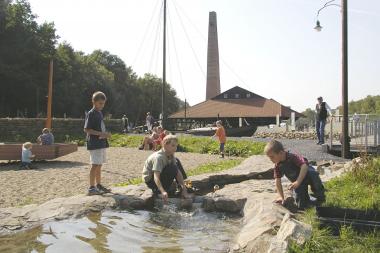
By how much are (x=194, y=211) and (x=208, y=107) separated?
5076 centimetres

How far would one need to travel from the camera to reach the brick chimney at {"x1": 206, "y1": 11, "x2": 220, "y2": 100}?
231ft

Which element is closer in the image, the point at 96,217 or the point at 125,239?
the point at 125,239

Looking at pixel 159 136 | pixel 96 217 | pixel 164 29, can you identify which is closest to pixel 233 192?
pixel 96 217

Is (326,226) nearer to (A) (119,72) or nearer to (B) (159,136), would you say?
(B) (159,136)

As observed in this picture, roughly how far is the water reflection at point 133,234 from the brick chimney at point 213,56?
6432 centimetres

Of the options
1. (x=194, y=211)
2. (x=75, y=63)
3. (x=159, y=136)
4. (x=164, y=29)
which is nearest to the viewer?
(x=194, y=211)

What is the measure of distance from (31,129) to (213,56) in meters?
43.5

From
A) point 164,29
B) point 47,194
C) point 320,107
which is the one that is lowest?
point 47,194

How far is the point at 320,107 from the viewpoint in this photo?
18.4 meters

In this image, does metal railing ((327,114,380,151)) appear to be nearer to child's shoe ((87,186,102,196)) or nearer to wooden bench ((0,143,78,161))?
wooden bench ((0,143,78,161))

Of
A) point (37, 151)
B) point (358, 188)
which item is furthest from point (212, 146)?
point (358, 188)

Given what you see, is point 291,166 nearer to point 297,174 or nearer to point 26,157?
point 297,174

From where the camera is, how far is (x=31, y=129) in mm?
30344

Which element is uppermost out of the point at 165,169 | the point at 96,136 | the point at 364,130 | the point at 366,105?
the point at 366,105
